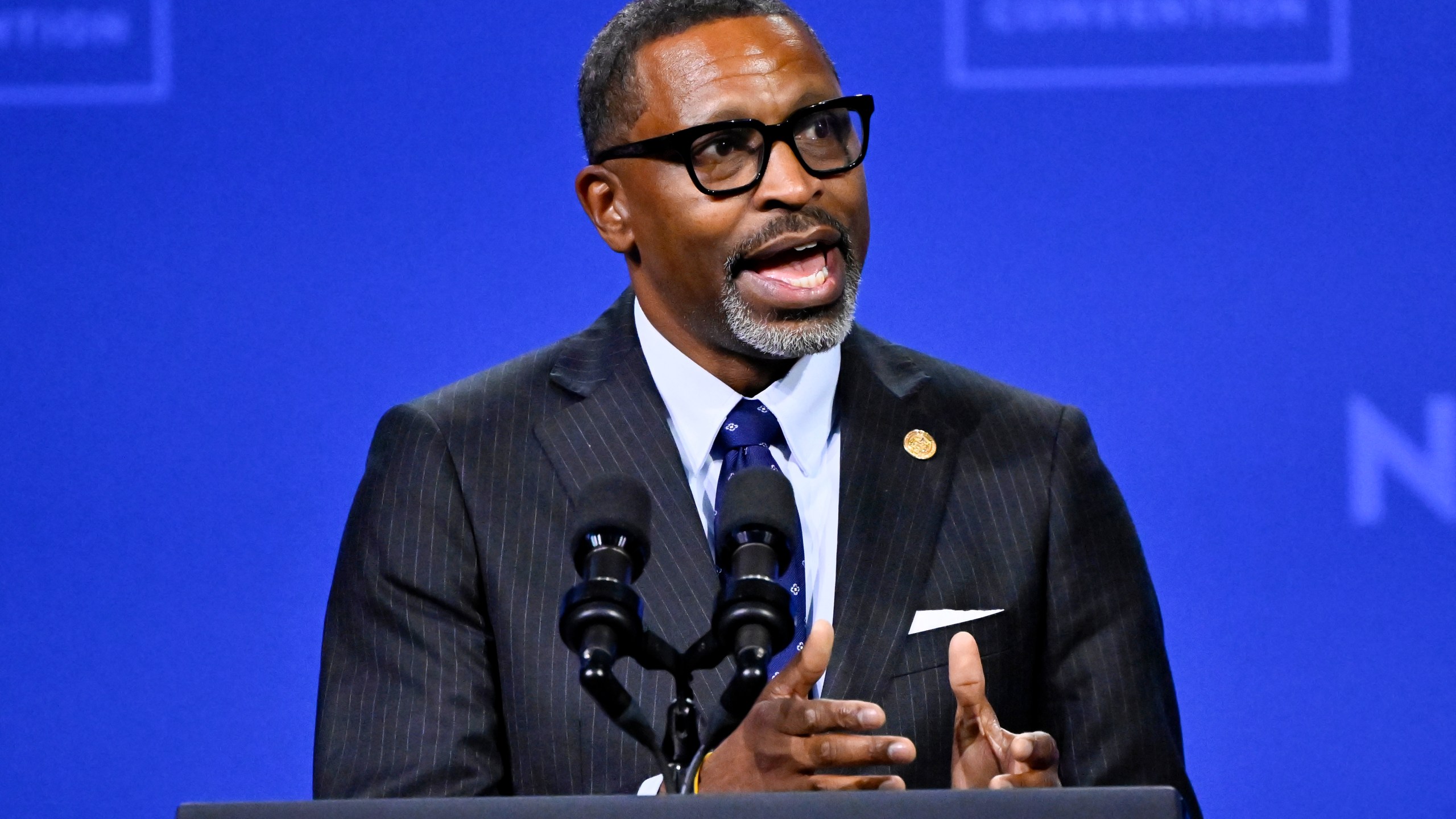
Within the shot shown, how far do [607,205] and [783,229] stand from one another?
33 cm

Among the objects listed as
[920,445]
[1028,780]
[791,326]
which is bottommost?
[1028,780]

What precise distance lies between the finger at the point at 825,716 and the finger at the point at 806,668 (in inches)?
1.6

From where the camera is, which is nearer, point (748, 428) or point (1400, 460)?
point (748, 428)

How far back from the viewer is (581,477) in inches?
89.0

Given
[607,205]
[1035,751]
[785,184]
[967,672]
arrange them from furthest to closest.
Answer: [607,205]
[785,184]
[967,672]
[1035,751]

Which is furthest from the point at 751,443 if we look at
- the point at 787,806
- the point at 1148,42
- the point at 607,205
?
the point at 1148,42

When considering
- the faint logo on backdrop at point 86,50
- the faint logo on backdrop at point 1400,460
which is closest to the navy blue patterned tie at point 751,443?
the faint logo on backdrop at point 1400,460

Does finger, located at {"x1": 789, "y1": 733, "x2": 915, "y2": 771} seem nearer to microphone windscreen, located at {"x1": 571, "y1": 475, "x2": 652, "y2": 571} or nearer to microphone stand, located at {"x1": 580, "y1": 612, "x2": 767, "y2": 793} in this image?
microphone stand, located at {"x1": 580, "y1": 612, "x2": 767, "y2": 793}

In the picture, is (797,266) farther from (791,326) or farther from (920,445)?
(920,445)

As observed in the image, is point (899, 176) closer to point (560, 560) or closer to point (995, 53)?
point (995, 53)

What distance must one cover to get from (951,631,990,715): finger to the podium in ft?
2.13

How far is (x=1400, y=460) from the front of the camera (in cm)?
297

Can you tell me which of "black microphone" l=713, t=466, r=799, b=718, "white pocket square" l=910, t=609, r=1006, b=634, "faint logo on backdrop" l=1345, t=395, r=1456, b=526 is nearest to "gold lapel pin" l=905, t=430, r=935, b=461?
"white pocket square" l=910, t=609, r=1006, b=634

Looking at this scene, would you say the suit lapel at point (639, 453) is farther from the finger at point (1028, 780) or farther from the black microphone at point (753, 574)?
the black microphone at point (753, 574)
